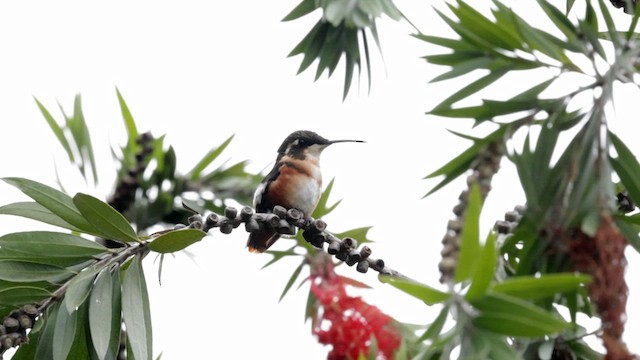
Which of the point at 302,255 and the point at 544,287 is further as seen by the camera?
the point at 302,255

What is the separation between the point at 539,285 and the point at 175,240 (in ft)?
3.08

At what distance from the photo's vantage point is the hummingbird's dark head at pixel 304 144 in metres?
3.62

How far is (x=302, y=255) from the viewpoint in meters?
2.71

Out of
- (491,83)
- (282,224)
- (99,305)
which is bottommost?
(99,305)

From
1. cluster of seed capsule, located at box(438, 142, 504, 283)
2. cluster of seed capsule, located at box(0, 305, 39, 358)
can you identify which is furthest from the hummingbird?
cluster of seed capsule, located at box(438, 142, 504, 283)

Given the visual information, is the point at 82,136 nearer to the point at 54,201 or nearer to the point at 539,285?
the point at 54,201

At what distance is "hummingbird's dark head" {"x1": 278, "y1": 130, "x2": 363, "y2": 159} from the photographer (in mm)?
3615

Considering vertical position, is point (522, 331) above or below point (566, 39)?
below

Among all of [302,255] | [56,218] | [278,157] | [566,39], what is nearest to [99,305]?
[56,218]

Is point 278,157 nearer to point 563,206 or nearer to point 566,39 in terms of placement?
point 566,39

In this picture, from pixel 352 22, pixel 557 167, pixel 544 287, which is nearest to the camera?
pixel 544 287

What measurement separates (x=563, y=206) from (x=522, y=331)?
0.87ft

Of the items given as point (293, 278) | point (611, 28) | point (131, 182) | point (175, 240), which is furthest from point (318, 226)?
point (131, 182)

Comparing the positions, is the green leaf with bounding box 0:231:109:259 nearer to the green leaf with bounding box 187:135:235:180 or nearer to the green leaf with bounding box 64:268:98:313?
the green leaf with bounding box 64:268:98:313
